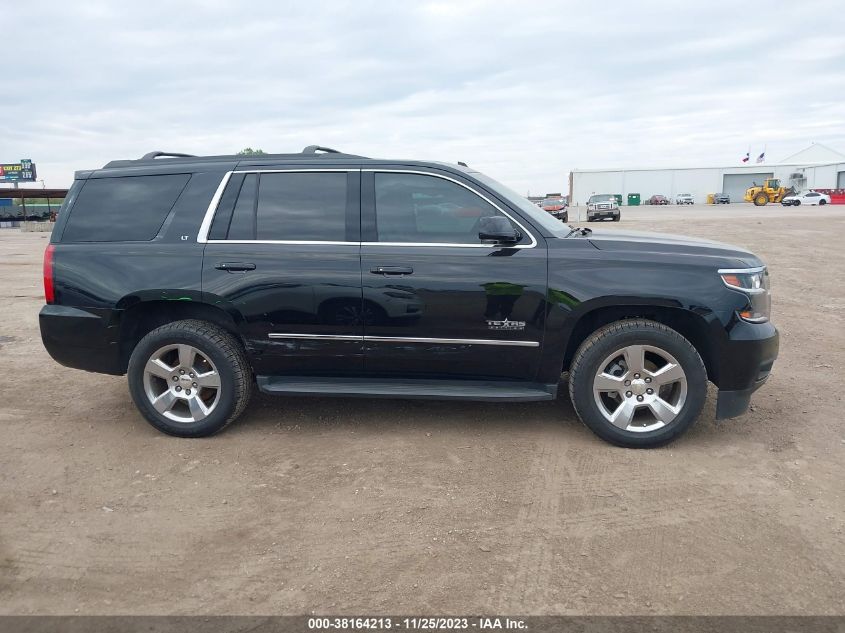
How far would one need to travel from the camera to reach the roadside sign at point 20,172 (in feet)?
269

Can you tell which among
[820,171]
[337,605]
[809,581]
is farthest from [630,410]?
[820,171]

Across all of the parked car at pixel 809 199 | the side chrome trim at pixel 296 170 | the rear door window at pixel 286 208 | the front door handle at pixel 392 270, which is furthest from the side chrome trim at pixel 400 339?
the parked car at pixel 809 199

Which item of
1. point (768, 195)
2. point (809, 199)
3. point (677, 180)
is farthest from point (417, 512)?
point (677, 180)

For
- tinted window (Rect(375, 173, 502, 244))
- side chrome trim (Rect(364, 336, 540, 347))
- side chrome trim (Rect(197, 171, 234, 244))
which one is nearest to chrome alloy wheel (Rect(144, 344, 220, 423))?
side chrome trim (Rect(197, 171, 234, 244))

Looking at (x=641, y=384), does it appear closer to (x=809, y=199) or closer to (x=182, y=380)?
(x=182, y=380)

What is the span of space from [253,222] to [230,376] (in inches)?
42.1

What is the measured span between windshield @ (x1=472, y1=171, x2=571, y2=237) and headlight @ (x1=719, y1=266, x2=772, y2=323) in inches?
42.4

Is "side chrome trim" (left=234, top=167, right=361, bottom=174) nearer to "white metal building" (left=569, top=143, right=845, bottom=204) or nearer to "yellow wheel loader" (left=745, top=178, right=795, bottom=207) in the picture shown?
"yellow wheel loader" (left=745, top=178, right=795, bottom=207)

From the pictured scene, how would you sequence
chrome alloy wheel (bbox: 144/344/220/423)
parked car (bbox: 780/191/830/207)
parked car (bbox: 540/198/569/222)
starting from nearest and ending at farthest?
1. chrome alloy wheel (bbox: 144/344/220/423)
2. parked car (bbox: 540/198/569/222)
3. parked car (bbox: 780/191/830/207)

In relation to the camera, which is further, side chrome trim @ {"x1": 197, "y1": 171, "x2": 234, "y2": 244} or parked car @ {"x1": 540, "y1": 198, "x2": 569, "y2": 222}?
parked car @ {"x1": 540, "y1": 198, "x2": 569, "y2": 222}

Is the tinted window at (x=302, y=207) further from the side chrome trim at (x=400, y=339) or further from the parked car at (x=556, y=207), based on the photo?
the parked car at (x=556, y=207)

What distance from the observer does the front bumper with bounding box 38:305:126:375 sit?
4492 millimetres

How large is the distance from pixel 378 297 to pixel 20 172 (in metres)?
95.3

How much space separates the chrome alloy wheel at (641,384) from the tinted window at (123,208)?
321cm
